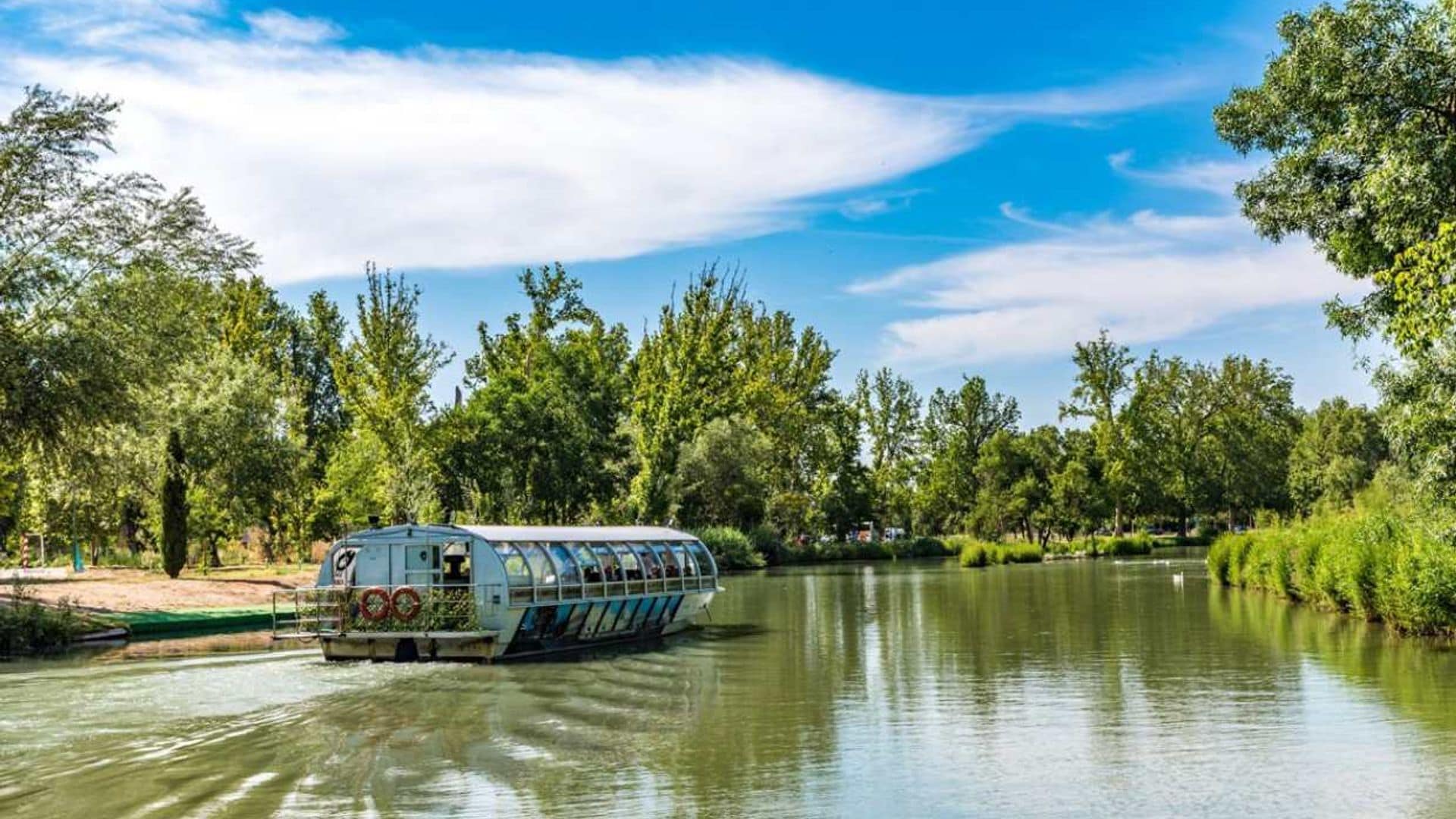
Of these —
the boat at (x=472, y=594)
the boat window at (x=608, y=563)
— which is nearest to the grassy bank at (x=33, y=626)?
the boat at (x=472, y=594)

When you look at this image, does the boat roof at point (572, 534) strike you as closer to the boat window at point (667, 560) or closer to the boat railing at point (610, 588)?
the boat window at point (667, 560)

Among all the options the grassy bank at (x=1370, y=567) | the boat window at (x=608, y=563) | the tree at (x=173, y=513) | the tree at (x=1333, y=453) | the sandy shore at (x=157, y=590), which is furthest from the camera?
the tree at (x=1333, y=453)

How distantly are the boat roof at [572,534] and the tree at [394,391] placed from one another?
24717 mm

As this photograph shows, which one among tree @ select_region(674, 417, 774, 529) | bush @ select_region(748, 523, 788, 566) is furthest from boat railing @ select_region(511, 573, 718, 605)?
bush @ select_region(748, 523, 788, 566)

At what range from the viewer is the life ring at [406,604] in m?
30.2

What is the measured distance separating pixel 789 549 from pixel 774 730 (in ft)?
243

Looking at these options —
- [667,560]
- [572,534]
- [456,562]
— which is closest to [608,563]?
[572,534]

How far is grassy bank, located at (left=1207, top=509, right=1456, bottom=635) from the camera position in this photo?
2956cm

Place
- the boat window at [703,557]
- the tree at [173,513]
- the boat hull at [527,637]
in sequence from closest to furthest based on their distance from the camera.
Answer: the boat hull at [527,637], the boat window at [703,557], the tree at [173,513]

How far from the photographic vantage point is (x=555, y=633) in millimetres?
32875

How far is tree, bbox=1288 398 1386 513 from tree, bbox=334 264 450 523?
76.2 metres

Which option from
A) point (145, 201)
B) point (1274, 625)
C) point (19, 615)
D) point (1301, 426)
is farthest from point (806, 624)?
point (1301, 426)

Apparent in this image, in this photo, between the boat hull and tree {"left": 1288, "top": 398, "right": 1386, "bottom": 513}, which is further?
tree {"left": 1288, "top": 398, "right": 1386, "bottom": 513}

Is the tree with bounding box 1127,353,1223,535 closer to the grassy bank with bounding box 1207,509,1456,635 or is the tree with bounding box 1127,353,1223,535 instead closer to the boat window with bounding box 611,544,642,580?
the grassy bank with bounding box 1207,509,1456,635
